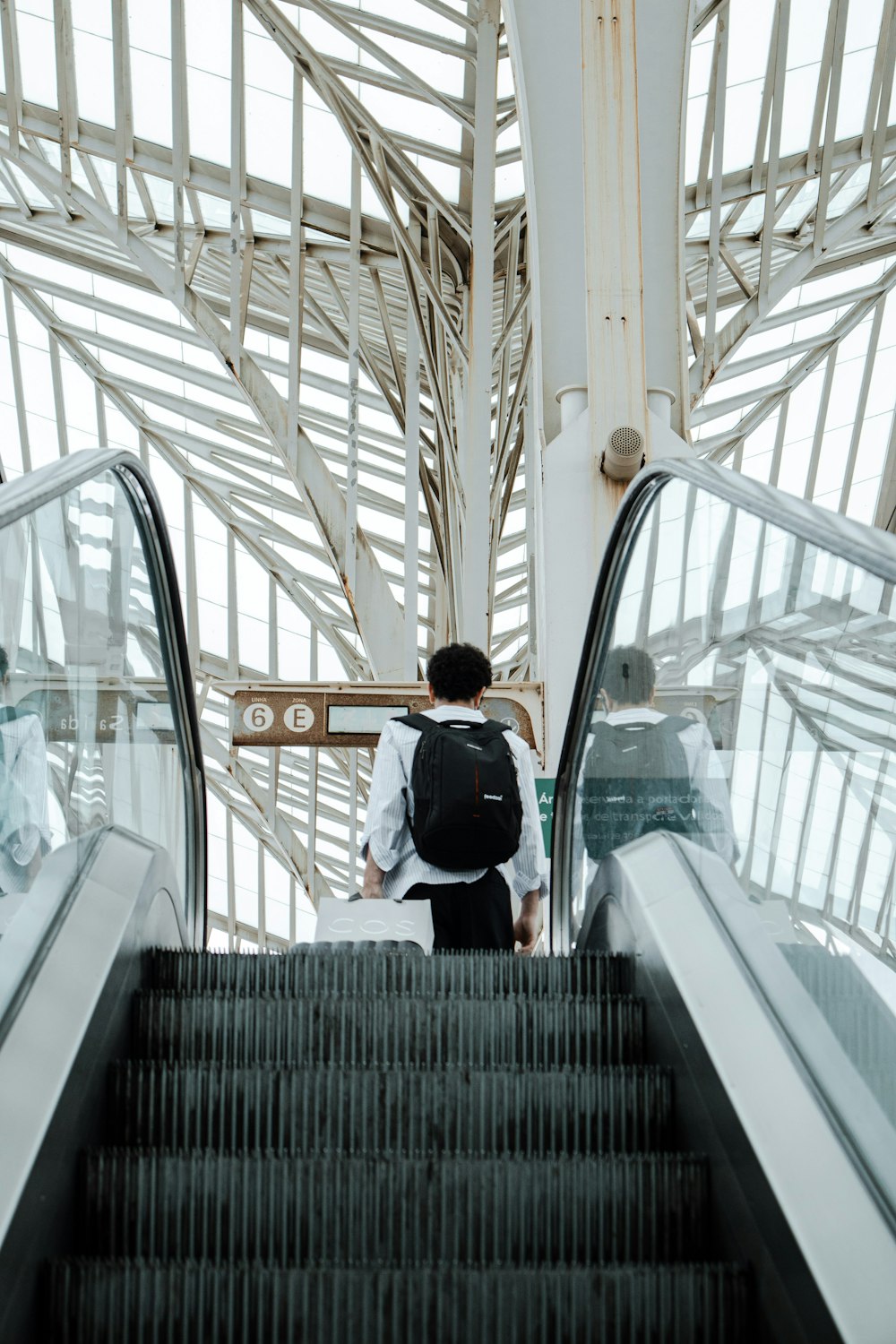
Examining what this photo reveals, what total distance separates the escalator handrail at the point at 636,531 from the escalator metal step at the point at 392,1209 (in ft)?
3.78

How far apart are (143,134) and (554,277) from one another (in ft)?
33.4

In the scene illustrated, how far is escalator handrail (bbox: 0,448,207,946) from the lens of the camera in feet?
10.2

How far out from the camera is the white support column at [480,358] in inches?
569

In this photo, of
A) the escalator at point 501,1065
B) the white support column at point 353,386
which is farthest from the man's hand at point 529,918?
the white support column at point 353,386

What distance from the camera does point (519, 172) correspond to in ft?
59.2

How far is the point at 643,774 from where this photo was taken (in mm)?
4293

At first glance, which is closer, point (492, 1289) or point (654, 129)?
point (492, 1289)

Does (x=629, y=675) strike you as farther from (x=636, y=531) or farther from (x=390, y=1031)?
(x=390, y=1031)

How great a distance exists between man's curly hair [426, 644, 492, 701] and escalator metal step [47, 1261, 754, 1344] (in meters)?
3.16

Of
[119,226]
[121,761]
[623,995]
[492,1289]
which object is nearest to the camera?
[492,1289]

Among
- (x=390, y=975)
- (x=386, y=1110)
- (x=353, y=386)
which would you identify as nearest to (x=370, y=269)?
(x=353, y=386)

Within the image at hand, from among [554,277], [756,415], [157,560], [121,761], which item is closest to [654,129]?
[554,277]

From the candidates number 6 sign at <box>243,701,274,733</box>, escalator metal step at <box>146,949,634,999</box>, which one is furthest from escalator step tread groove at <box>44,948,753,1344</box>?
number 6 sign at <box>243,701,274,733</box>

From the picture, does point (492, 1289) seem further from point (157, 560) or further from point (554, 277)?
point (554, 277)
